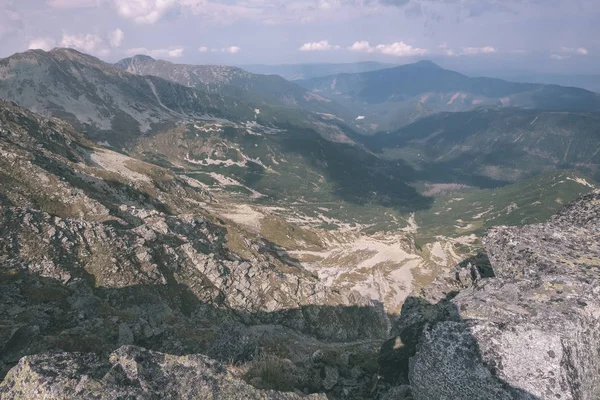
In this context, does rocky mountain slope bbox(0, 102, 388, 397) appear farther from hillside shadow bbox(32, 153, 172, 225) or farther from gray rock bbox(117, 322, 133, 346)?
hillside shadow bbox(32, 153, 172, 225)

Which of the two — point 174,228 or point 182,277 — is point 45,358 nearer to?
point 182,277

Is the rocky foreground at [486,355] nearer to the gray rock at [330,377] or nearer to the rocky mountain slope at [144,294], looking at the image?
the rocky mountain slope at [144,294]

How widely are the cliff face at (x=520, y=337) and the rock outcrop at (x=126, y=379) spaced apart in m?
7.81

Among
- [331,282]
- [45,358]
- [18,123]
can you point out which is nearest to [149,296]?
[45,358]

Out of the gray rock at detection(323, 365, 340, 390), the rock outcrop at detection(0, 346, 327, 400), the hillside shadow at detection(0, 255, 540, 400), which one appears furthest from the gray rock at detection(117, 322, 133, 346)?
the rock outcrop at detection(0, 346, 327, 400)

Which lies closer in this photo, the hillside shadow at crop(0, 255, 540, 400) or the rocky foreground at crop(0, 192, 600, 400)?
the rocky foreground at crop(0, 192, 600, 400)

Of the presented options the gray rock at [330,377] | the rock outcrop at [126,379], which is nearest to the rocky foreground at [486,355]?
the rock outcrop at [126,379]

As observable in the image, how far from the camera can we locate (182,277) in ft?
251

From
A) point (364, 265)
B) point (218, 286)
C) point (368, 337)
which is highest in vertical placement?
point (218, 286)

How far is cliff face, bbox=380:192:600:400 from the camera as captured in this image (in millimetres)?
16781

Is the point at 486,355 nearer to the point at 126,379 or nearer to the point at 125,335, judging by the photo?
the point at 126,379

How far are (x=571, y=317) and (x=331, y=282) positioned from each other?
140m

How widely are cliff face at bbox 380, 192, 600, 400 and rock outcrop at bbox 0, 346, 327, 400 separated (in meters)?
7.81

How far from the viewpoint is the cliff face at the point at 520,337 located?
1678 cm
